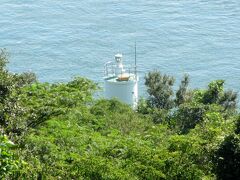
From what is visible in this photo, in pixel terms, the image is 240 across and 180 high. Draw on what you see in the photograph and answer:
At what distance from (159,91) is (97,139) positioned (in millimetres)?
20300

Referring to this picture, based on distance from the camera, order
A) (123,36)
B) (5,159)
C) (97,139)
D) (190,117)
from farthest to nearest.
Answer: (123,36) → (190,117) → (97,139) → (5,159)

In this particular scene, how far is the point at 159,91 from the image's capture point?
4375 cm

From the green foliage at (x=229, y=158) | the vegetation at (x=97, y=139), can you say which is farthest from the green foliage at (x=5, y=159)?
the green foliage at (x=229, y=158)

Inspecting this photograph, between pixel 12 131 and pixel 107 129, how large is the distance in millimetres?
5453

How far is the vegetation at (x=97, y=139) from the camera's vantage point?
66.6 ft

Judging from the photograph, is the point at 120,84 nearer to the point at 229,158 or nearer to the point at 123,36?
the point at 229,158

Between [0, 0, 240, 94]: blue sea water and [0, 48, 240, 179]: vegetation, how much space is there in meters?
38.0

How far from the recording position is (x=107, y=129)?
26.8 meters

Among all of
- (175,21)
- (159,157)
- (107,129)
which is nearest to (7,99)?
(107,129)

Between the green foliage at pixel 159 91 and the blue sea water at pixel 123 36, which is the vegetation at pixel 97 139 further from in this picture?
the blue sea water at pixel 123 36

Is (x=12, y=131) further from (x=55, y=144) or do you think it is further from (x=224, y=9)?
(x=224, y=9)

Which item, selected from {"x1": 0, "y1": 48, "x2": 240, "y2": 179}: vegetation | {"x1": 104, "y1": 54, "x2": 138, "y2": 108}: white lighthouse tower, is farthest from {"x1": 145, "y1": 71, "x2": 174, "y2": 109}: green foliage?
{"x1": 0, "y1": 48, "x2": 240, "y2": 179}: vegetation

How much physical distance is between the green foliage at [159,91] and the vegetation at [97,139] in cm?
1146

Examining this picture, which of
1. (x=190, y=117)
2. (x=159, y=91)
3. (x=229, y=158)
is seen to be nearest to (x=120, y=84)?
(x=159, y=91)
